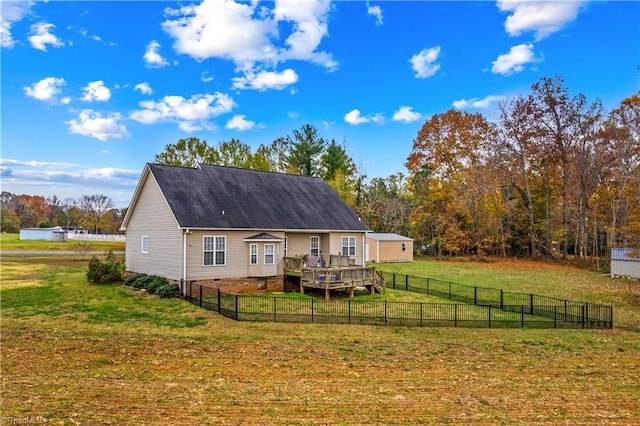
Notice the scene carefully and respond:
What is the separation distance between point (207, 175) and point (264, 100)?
16386mm

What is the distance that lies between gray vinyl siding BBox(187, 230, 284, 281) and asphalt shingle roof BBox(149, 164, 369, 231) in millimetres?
476

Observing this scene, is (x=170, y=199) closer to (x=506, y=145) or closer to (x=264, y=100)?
(x=264, y=100)

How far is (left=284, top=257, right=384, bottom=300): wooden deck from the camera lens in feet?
64.5

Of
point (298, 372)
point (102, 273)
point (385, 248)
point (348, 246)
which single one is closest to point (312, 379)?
point (298, 372)

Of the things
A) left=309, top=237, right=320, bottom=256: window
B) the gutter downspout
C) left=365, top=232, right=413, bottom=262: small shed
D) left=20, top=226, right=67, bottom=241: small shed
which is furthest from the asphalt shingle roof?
left=20, top=226, right=67, bottom=241: small shed

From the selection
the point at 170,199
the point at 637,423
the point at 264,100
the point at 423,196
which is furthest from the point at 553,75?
the point at 637,423

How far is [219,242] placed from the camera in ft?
68.0

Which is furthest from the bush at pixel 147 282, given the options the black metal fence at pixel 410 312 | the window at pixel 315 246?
the window at pixel 315 246

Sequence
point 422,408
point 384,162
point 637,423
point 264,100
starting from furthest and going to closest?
point 384,162, point 264,100, point 422,408, point 637,423

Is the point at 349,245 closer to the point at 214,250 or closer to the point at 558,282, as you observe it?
the point at 214,250

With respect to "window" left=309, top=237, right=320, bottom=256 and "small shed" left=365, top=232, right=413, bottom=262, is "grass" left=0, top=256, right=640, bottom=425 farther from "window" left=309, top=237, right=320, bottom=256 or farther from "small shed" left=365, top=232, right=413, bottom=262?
"small shed" left=365, top=232, right=413, bottom=262

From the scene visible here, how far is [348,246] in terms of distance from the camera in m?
26.5

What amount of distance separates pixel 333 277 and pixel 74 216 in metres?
87.5

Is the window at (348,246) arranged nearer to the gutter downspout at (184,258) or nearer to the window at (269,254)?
the window at (269,254)
